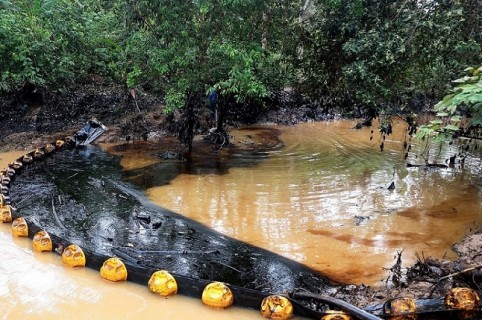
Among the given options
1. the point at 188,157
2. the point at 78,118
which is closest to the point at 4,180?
the point at 188,157

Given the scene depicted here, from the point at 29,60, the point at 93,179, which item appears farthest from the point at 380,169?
the point at 29,60

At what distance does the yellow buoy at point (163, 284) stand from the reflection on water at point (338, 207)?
1.98 metres

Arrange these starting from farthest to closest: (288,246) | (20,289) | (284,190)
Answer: (284,190) → (288,246) → (20,289)

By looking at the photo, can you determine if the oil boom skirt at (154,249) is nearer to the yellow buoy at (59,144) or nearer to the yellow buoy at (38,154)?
the yellow buoy at (38,154)

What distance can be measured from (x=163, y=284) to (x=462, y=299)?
2.79 m

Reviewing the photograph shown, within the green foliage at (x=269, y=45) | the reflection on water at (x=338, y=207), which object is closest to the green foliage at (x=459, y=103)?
the reflection on water at (x=338, y=207)

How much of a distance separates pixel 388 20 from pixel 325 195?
3456 millimetres

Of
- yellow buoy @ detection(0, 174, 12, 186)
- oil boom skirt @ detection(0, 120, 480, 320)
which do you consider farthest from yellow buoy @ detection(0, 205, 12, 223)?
yellow buoy @ detection(0, 174, 12, 186)

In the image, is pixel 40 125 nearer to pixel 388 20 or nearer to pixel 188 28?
pixel 188 28

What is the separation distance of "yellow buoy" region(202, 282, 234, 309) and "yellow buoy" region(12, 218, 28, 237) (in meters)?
3.00

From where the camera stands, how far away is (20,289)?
4.54 metres

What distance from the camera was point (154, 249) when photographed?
19.8ft

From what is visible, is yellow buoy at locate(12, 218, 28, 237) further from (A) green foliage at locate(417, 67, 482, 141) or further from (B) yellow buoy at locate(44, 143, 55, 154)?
(B) yellow buoy at locate(44, 143, 55, 154)

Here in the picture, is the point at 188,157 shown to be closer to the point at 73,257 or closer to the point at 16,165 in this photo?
the point at 16,165
